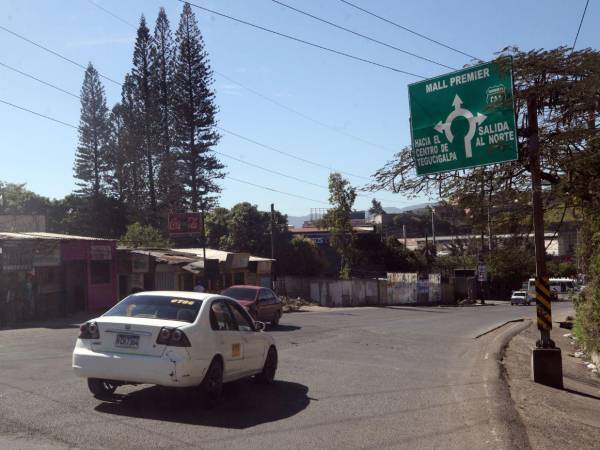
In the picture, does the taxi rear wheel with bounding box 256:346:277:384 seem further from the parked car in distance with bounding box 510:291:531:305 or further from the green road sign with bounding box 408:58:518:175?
the parked car in distance with bounding box 510:291:531:305

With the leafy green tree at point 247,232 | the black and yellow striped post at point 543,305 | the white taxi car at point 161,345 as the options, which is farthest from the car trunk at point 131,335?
the leafy green tree at point 247,232

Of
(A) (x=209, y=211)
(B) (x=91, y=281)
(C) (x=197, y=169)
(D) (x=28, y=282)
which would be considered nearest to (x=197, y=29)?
(C) (x=197, y=169)

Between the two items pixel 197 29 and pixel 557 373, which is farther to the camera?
pixel 197 29

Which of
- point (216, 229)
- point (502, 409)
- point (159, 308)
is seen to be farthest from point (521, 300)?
point (159, 308)

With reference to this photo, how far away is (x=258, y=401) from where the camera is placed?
9.26 m

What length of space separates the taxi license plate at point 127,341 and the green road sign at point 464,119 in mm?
8071

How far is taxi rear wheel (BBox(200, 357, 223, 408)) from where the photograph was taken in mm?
8445

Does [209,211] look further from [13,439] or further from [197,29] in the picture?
[13,439]

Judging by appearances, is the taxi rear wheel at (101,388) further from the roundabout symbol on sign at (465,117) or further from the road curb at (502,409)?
the roundabout symbol on sign at (465,117)

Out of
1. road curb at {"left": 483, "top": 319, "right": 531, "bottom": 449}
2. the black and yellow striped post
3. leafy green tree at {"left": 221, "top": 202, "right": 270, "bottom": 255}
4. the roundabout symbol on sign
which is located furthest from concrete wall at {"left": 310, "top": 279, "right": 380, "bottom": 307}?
the roundabout symbol on sign

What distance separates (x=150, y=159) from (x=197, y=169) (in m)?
4.74

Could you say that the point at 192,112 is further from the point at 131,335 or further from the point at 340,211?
the point at 131,335

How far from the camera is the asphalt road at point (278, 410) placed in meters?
7.01

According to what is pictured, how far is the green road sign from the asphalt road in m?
4.38
